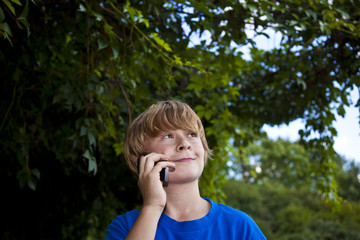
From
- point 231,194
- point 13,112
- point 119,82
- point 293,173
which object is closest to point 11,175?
point 13,112

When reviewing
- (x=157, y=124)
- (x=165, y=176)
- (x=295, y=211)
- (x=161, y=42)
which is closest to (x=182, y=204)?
(x=165, y=176)

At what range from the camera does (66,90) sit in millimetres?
2490

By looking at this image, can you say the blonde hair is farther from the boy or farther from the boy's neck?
the boy's neck

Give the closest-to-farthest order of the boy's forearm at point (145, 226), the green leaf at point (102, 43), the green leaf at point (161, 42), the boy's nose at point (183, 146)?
the boy's forearm at point (145, 226) < the boy's nose at point (183, 146) < the green leaf at point (102, 43) < the green leaf at point (161, 42)

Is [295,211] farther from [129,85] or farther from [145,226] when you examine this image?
[145,226]

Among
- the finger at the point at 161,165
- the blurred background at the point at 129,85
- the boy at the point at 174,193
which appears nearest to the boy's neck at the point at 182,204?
the boy at the point at 174,193

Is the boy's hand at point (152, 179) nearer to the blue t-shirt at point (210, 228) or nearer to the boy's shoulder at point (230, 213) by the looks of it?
the blue t-shirt at point (210, 228)

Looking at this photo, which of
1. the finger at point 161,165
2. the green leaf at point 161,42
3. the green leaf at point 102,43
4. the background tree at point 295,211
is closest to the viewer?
the finger at point 161,165

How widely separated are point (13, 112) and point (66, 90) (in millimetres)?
990

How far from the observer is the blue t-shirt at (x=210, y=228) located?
1539mm

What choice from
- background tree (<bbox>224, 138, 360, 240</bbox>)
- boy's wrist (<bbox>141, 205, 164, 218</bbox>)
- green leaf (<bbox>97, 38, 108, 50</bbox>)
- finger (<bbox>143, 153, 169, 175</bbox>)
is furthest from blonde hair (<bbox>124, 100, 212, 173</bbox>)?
background tree (<bbox>224, 138, 360, 240</bbox>)

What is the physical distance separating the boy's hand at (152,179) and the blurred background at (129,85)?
0.84 metres

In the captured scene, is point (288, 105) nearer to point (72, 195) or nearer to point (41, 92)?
point (41, 92)

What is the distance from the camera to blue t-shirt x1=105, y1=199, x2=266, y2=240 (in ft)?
5.05
